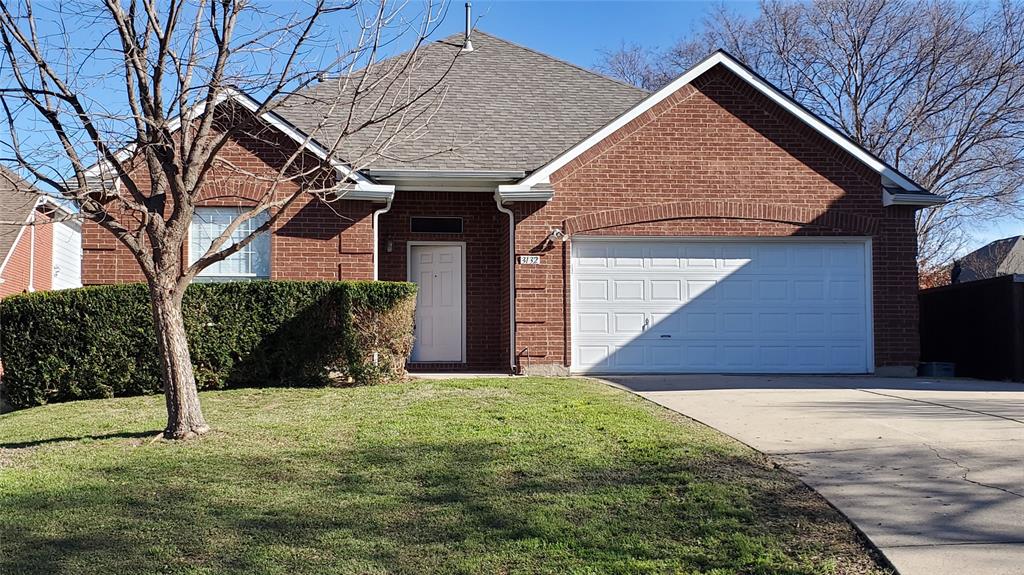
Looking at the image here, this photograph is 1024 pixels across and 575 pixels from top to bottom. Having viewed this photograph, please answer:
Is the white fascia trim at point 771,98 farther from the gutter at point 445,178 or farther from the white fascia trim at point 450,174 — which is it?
the gutter at point 445,178

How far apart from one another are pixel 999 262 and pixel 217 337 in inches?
1045

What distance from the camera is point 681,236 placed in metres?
14.7

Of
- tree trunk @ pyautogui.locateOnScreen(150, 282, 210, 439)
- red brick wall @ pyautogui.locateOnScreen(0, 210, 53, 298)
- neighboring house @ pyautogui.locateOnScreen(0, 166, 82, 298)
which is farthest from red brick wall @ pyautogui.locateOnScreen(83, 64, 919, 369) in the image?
red brick wall @ pyautogui.locateOnScreen(0, 210, 53, 298)

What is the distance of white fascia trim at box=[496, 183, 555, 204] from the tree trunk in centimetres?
669

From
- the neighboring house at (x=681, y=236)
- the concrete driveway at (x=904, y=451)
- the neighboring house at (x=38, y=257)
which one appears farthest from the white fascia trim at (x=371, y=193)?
the neighboring house at (x=38, y=257)

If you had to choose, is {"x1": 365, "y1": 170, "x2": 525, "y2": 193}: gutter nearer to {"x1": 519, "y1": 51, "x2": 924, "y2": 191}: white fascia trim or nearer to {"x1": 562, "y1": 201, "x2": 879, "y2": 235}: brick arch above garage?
{"x1": 519, "y1": 51, "x2": 924, "y2": 191}: white fascia trim

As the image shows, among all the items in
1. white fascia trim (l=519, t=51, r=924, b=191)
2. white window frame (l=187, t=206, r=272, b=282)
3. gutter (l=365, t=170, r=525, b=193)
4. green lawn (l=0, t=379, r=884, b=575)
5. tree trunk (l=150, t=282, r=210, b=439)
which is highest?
white fascia trim (l=519, t=51, r=924, b=191)

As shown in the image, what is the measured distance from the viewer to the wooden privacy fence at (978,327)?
14.1 m

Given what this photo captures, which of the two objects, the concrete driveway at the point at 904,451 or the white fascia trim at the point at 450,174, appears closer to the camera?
the concrete driveway at the point at 904,451

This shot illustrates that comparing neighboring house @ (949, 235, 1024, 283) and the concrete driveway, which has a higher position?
neighboring house @ (949, 235, 1024, 283)

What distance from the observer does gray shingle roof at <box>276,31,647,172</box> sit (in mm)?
14867

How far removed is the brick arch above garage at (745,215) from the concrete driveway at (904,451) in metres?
3.05

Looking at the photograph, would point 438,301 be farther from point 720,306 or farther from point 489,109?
point 720,306

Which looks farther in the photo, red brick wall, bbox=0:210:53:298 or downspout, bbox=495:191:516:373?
red brick wall, bbox=0:210:53:298
